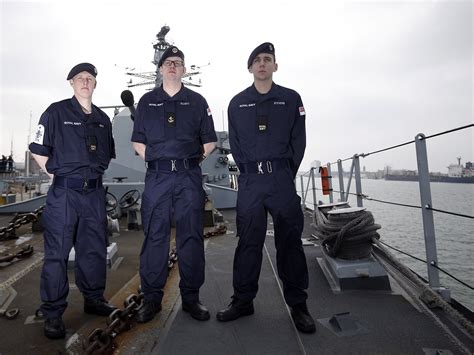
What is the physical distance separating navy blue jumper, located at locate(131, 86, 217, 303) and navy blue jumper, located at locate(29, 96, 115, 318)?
35 centimetres

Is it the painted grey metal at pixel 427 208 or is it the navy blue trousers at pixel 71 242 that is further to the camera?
the painted grey metal at pixel 427 208

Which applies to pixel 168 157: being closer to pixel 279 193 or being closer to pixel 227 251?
pixel 279 193

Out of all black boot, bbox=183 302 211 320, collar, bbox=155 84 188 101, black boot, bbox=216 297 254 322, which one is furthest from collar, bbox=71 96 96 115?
black boot, bbox=216 297 254 322

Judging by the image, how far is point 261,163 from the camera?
2.03 m

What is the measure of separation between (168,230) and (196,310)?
1.80ft

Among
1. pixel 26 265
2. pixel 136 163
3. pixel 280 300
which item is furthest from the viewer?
pixel 136 163

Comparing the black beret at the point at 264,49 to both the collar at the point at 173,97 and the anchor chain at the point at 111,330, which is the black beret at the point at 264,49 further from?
the anchor chain at the point at 111,330

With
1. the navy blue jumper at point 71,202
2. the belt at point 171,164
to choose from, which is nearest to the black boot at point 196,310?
the navy blue jumper at point 71,202

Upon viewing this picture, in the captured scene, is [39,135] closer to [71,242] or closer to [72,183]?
[72,183]

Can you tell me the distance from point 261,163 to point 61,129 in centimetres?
137

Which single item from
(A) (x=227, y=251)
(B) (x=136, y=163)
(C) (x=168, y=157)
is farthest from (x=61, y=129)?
(B) (x=136, y=163)

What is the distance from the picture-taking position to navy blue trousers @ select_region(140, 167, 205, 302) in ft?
6.80

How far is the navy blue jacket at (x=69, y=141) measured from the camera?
205cm

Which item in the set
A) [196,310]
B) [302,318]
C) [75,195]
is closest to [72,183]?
[75,195]
